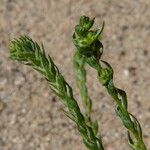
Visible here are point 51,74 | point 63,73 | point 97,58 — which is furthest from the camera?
point 63,73

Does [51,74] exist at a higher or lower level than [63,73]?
lower

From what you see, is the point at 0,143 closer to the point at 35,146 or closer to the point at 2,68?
the point at 35,146

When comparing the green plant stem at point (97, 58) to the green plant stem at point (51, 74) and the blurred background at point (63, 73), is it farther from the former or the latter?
the blurred background at point (63, 73)

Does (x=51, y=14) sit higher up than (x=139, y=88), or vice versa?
(x=51, y=14)

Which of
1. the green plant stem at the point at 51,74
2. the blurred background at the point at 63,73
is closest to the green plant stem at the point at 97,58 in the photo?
the green plant stem at the point at 51,74

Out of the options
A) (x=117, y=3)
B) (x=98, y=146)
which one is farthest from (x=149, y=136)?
(x=98, y=146)

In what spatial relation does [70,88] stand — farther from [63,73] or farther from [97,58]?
[63,73]

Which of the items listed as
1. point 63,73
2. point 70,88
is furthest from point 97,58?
point 63,73

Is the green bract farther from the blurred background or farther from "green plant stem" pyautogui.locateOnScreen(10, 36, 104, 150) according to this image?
the blurred background

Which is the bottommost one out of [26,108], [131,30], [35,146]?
[35,146]
